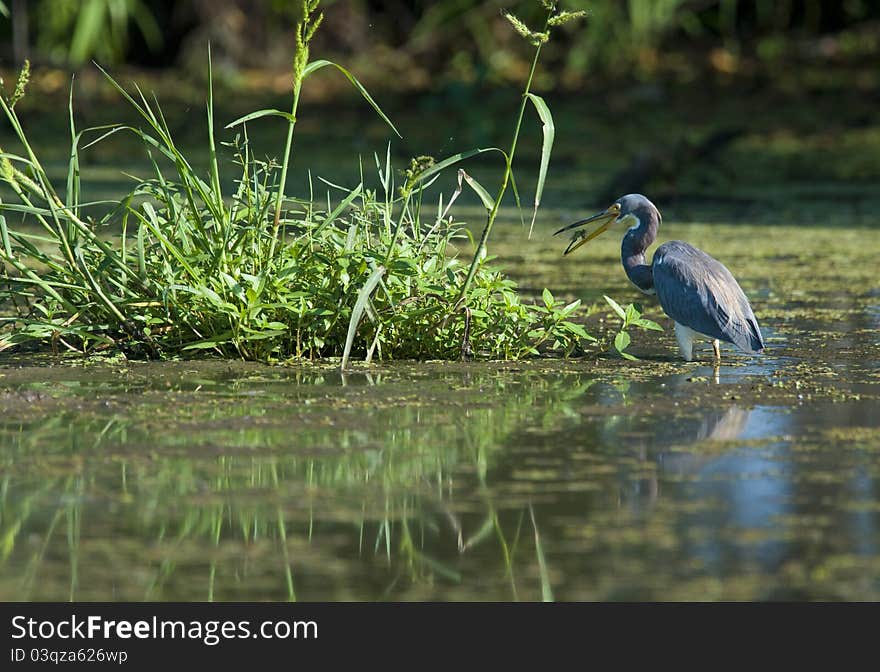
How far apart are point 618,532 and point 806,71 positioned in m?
9.35

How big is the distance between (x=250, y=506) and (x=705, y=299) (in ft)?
5.85

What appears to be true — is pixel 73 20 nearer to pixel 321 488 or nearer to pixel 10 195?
pixel 10 195

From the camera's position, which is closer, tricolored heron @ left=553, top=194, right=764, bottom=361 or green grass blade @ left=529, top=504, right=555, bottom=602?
green grass blade @ left=529, top=504, right=555, bottom=602

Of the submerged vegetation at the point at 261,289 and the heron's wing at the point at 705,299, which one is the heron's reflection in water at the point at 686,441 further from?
the submerged vegetation at the point at 261,289

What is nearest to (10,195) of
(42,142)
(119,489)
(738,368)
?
(42,142)

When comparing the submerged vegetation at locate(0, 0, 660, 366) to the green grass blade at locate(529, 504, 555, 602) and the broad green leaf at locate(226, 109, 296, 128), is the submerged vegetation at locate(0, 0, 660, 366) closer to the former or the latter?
the broad green leaf at locate(226, 109, 296, 128)

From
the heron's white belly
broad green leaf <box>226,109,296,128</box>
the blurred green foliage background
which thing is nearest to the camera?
broad green leaf <box>226,109,296,128</box>

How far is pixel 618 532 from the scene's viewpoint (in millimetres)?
2684

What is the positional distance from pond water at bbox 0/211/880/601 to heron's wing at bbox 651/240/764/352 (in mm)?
111

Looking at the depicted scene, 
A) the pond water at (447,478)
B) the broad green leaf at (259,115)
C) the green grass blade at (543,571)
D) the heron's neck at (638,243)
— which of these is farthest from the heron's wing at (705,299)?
the green grass blade at (543,571)

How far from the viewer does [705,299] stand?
4.22 metres

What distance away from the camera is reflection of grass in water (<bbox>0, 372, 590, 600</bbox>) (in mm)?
2512

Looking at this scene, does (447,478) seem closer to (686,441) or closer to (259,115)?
(686,441)

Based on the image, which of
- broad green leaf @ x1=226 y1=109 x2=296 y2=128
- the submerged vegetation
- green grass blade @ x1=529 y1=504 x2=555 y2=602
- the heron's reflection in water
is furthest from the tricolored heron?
green grass blade @ x1=529 y1=504 x2=555 y2=602
